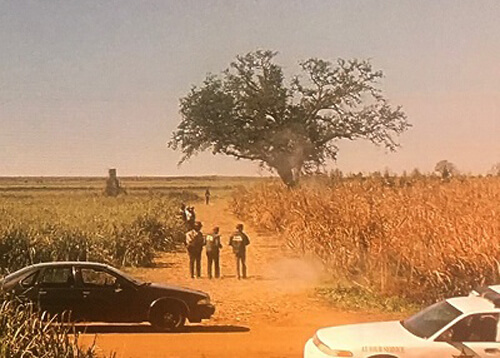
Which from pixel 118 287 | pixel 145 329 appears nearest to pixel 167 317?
pixel 145 329

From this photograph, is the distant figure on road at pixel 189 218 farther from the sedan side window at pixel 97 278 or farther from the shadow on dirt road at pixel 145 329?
the sedan side window at pixel 97 278

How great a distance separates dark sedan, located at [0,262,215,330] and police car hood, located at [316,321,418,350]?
4.88m

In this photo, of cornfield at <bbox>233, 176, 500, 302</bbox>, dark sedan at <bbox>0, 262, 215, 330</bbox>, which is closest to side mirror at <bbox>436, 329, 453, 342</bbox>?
dark sedan at <bbox>0, 262, 215, 330</bbox>

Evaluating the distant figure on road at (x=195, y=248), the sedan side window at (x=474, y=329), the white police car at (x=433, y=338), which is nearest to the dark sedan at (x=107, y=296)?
the white police car at (x=433, y=338)

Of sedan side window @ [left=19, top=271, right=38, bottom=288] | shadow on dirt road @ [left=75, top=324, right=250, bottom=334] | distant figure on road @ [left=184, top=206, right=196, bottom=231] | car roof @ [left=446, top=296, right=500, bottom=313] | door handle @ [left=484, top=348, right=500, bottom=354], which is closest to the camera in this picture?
door handle @ [left=484, top=348, right=500, bottom=354]

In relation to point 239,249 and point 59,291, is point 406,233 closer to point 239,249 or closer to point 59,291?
point 239,249

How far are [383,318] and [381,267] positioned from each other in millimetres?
2152

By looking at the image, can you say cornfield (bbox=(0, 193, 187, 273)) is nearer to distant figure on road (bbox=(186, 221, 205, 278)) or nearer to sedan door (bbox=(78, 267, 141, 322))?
distant figure on road (bbox=(186, 221, 205, 278))

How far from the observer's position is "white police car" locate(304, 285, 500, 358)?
960cm

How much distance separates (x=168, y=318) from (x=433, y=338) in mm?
6283

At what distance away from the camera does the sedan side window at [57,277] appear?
1470cm

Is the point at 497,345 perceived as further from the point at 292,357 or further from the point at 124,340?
the point at 124,340

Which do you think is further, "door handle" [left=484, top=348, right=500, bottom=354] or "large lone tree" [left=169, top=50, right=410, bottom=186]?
"large lone tree" [left=169, top=50, right=410, bottom=186]

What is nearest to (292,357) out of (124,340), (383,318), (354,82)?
(124,340)
